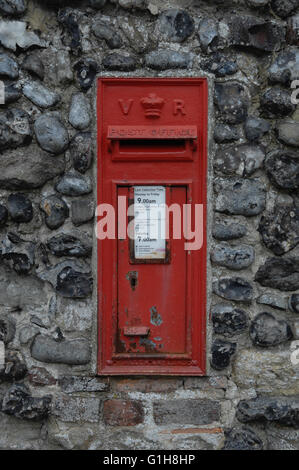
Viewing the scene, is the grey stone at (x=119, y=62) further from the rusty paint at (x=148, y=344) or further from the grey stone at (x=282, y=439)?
the grey stone at (x=282, y=439)

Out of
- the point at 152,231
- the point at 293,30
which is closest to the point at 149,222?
the point at 152,231

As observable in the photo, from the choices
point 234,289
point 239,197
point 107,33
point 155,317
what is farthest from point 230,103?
point 155,317

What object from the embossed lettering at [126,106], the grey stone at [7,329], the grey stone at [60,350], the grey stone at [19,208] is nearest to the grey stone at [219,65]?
the embossed lettering at [126,106]

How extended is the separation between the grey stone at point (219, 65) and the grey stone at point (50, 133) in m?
0.79

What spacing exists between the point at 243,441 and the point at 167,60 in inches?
78.2

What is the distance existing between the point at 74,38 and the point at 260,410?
2122 millimetres

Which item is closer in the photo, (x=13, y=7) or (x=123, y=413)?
(x=13, y=7)

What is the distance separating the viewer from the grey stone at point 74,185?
2.47m

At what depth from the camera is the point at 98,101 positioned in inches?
96.8

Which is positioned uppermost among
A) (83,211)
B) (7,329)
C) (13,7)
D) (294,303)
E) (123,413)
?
(13,7)

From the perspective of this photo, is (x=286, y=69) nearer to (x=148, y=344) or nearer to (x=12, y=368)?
(x=148, y=344)

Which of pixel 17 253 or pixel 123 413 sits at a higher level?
pixel 17 253

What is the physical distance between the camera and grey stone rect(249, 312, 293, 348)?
8.16 feet

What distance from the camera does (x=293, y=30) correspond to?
2.45 metres
